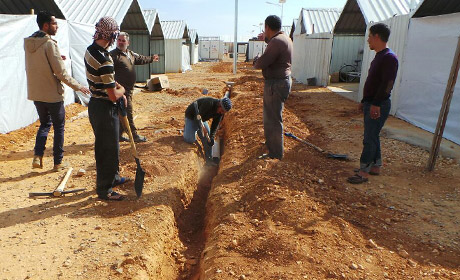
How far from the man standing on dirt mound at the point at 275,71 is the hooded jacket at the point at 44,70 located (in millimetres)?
2590

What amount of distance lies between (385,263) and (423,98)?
6.14 meters

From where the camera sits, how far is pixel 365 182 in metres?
4.62

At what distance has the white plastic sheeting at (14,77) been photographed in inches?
256

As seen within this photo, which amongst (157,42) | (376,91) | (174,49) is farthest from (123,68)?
(174,49)

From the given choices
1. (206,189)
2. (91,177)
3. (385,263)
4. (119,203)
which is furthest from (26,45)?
(385,263)

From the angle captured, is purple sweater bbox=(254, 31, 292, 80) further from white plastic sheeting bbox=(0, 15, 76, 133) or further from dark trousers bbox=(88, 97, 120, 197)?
white plastic sheeting bbox=(0, 15, 76, 133)

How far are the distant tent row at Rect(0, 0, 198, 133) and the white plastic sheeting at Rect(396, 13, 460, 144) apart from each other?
28.7 ft

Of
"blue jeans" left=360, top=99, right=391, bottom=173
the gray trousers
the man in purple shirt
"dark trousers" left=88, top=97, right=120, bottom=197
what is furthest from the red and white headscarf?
"blue jeans" left=360, top=99, right=391, bottom=173

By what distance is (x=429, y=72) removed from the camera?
747 centimetres

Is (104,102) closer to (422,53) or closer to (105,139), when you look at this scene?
(105,139)

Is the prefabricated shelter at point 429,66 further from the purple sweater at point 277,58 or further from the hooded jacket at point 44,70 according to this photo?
the hooded jacket at point 44,70

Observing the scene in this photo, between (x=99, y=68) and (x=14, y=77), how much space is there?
4.44 metres

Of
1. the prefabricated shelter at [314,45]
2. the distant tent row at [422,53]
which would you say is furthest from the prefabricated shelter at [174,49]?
the distant tent row at [422,53]

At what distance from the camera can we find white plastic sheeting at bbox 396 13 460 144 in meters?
6.72
